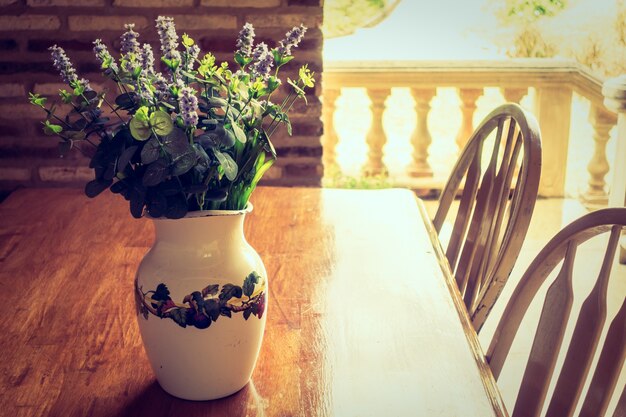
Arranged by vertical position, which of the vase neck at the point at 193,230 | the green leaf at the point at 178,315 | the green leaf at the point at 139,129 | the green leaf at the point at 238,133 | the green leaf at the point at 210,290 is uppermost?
the green leaf at the point at 139,129

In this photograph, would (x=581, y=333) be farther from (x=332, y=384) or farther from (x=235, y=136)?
(x=235, y=136)

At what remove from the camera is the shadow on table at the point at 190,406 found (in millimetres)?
954

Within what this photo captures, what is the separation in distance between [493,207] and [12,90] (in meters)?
1.44

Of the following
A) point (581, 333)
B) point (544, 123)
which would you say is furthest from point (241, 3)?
point (544, 123)

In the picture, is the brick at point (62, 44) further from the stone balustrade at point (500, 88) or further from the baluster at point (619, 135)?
the baluster at point (619, 135)

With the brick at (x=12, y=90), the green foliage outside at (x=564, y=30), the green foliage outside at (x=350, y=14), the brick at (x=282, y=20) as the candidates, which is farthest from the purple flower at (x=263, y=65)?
the green foliage outside at (x=564, y=30)

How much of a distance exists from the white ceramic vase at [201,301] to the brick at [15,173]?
4.70ft

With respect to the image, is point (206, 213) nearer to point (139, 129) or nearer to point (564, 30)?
point (139, 129)

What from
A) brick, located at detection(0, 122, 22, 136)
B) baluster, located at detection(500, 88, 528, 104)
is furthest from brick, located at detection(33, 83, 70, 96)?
baluster, located at detection(500, 88, 528, 104)

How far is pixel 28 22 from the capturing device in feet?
7.10

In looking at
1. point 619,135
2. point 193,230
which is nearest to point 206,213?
point 193,230

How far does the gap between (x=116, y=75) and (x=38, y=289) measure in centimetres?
53

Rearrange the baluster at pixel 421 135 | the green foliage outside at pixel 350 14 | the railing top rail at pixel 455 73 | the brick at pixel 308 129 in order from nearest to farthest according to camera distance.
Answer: the brick at pixel 308 129, the railing top rail at pixel 455 73, the baluster at pixel 421 135, the green foliage outside at pixel 350 14

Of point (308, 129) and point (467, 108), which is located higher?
point (308, 129)
